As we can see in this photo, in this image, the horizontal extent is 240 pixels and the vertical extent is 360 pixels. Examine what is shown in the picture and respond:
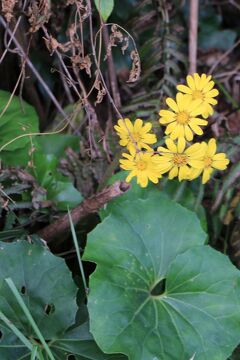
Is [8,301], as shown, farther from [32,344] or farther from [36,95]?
[36,95]

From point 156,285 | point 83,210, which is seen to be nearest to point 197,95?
point 83,210

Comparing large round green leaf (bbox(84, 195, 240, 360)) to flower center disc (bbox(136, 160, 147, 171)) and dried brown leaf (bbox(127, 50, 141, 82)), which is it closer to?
flower center disc (bbox(136, 160, 147, 171))

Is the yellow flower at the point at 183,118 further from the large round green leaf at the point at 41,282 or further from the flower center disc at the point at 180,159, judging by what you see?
the large round green leaf at the point at 41,282

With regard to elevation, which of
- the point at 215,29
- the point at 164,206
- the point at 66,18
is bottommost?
the point at 164,206

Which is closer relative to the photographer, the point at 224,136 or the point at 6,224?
the point at 6,224

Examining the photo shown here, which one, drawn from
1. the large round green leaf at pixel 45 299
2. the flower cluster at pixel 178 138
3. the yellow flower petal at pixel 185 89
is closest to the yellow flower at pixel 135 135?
the flower cluster at pixel 178 138

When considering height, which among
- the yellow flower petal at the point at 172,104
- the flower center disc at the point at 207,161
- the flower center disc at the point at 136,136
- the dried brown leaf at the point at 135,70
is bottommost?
the flower center disc at the point at 207,161

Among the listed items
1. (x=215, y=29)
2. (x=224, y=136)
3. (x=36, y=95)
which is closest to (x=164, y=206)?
(x=224, y=136)
